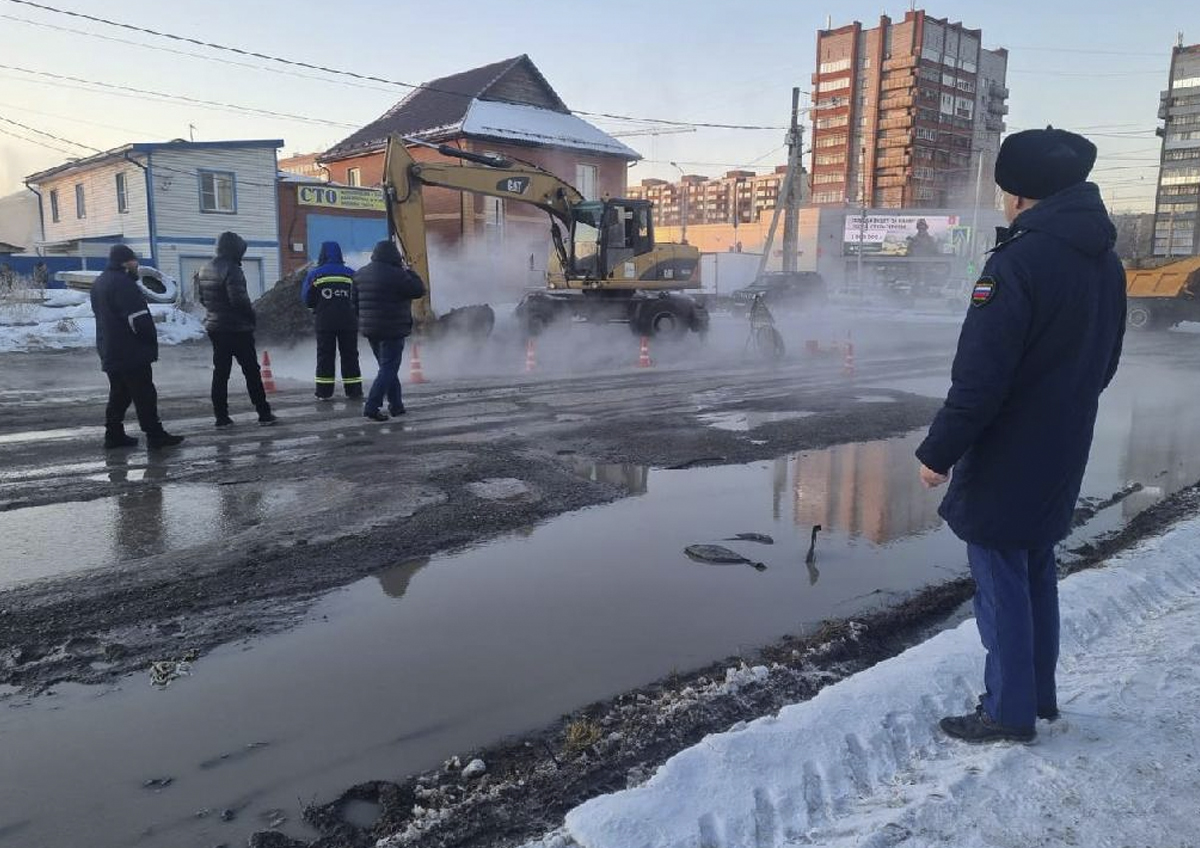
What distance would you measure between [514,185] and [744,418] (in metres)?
8.57

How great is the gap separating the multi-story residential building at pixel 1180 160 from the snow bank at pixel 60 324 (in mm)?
49033

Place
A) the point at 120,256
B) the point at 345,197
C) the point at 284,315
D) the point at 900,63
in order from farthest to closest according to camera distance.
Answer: the point at 900,63 < the point at 345,197 < the point at 284,315 < the point at 120,256

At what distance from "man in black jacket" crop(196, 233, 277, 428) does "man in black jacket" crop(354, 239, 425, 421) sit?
3.86 feet

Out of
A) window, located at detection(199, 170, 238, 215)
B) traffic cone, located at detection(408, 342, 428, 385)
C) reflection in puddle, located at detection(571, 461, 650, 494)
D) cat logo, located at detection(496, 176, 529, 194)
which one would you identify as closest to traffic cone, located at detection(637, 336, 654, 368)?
cat logo, located at detection(496, 176, 529, 194)

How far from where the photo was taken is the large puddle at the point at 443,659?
9.25ft

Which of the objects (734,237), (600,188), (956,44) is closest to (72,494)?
(600,188)

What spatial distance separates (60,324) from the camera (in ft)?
63.8

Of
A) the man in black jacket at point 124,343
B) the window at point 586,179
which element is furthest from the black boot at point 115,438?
the window at point 586,179

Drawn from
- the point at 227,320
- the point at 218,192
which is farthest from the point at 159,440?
the point at 218,192

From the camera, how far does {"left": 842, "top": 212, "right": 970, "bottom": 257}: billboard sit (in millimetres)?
59469

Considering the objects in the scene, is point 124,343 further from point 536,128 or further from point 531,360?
point 536,128

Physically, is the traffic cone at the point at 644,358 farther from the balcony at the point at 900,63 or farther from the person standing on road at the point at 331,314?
the balcony at the point at 900,63

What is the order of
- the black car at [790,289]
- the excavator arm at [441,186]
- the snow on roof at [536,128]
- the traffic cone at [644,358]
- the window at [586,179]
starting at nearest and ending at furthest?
the excavator arm at [441,186] → the traffic cone at [644,358] → the snow on roof at [536,128] → the window at [586,179] → the black car at [790,289]

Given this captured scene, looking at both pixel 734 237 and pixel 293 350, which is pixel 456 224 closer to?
pixel 293 350
